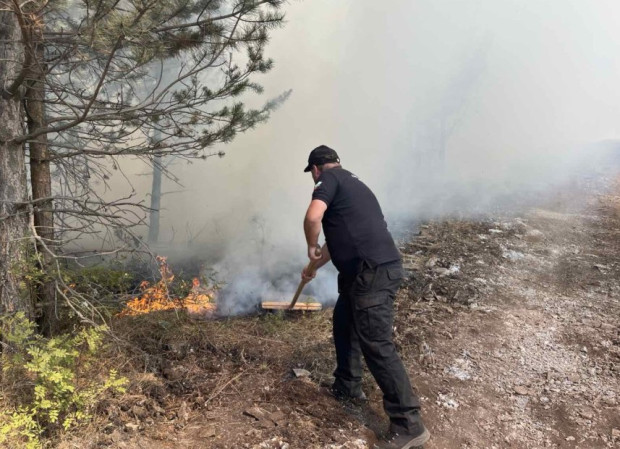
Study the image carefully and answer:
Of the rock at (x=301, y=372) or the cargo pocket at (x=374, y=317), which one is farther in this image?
the rock at (x=301, y=372)

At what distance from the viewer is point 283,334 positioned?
14.2 ft

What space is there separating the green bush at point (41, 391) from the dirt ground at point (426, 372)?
0.16m

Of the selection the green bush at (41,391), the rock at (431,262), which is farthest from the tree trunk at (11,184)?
the rock at (431,262)

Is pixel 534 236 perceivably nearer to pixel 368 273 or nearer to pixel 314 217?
pixel 368 273

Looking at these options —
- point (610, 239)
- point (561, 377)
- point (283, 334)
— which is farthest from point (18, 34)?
point (610, 239)

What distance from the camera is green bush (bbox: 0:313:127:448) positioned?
8.14 feet

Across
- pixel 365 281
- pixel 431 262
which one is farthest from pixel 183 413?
pixel 431 262

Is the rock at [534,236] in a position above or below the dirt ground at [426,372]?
above

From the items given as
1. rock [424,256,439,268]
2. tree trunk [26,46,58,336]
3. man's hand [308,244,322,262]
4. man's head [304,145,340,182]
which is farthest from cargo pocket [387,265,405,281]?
rock [424,256,439,268]

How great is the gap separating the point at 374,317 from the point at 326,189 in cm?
95

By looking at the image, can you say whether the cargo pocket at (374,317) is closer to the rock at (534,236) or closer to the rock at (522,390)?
the rock at (522,390)

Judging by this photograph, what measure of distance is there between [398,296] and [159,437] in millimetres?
3349

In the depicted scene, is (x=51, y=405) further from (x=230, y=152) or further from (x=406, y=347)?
(x=230, y=152)

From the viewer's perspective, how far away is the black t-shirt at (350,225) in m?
2.94
